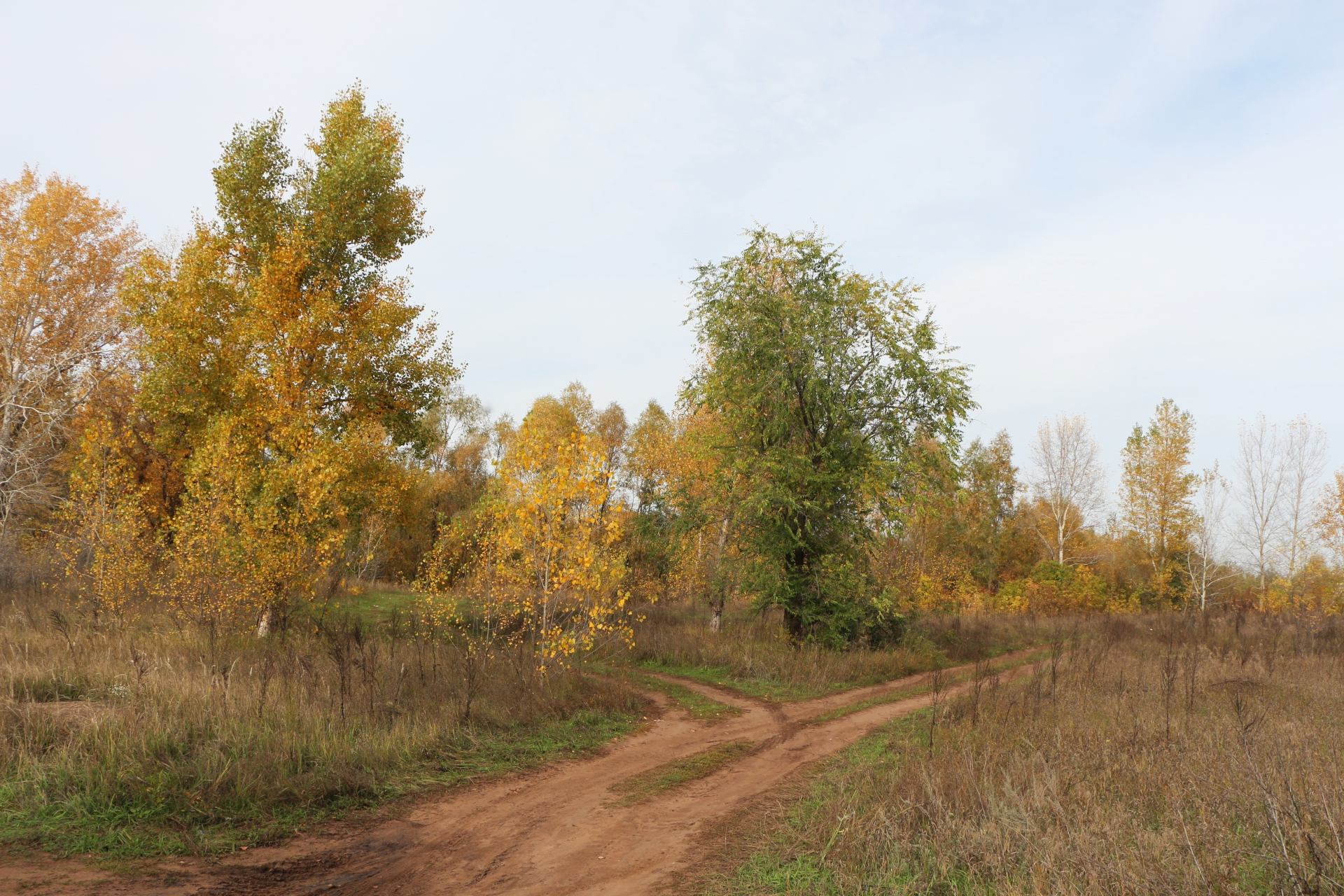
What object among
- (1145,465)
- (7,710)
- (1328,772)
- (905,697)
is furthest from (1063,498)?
(7,710)

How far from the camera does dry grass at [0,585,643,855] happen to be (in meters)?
6.46

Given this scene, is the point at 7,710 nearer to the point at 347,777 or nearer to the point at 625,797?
the point at 347,777

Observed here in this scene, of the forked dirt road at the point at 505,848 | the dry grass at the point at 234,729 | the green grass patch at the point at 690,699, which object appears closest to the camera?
the forked dirt road at the point at 505,848

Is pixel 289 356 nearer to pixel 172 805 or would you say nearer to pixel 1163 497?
pixel 172 805

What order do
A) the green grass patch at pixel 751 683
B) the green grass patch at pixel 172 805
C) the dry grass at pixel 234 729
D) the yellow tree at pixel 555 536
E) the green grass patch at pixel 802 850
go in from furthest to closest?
the green grass patch at pixel 751 683 < the yellow tree at pixel 555 536 < the dry grass at pixel 234 729 < the green grass patch at pixel 172 805 < the green grass patch at pixel 802 850

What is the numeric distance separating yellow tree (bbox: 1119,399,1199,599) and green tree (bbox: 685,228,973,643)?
2893 centimetres

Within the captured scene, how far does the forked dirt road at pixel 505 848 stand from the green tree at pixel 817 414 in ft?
31.0

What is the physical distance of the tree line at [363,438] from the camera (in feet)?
43.2

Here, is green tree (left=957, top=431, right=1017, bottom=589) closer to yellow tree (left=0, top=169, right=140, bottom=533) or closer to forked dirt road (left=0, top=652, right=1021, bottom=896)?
forked dirt road (left=0, top=652, right=1021, bottom=896)

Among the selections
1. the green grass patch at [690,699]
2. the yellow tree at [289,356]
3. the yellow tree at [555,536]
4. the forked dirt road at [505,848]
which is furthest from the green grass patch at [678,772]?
the yellow tree at [289,356]

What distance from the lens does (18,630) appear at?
12.3m

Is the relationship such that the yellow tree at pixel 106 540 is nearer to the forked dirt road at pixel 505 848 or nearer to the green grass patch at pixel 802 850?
the forked dirt road at pixel 505 848

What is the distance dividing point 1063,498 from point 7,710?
5423 cm

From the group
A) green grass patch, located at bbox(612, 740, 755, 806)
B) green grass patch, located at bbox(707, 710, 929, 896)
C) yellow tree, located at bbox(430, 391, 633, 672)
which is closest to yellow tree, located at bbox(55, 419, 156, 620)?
yellow tree, located at bbox(430, 391, 633, 672)
